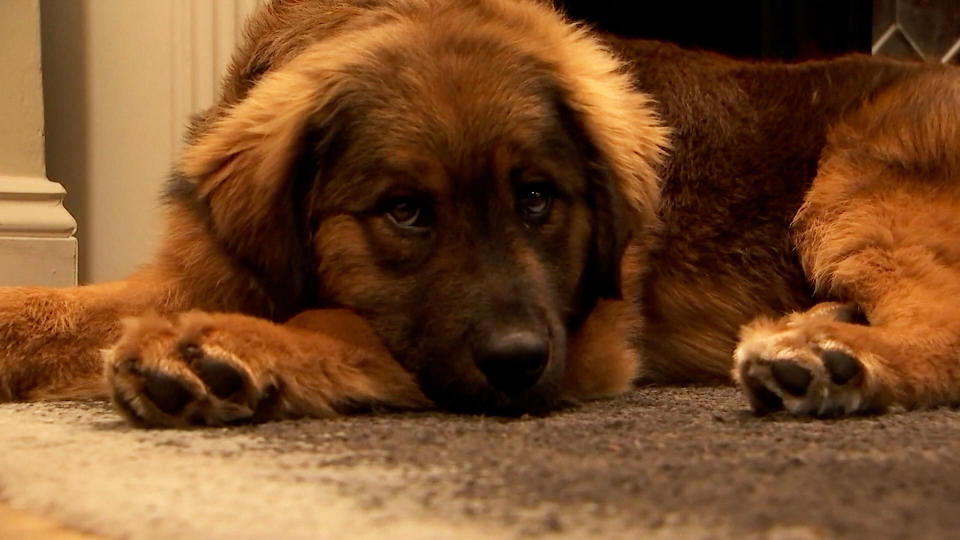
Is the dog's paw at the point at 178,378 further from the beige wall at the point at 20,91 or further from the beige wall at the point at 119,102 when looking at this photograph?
the beige wall at the point at 119,102

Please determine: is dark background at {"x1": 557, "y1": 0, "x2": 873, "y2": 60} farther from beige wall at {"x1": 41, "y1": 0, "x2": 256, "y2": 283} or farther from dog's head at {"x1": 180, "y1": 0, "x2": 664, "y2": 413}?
dog's head at {"x1": 180, "y1": 0, "x2": 664, "y2": 413}

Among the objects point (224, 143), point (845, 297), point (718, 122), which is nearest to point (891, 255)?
point (845, 297)

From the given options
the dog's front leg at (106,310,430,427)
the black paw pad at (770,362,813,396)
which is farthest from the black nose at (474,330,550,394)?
the black paw pad at (770,362,813,396)

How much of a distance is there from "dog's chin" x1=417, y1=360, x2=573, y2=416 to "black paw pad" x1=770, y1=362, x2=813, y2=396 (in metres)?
0.39

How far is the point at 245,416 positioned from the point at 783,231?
151 centimetres

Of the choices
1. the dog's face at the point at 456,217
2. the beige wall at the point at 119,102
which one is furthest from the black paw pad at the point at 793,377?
the beige wall at the point at 119,102

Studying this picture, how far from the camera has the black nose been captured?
1868 mm

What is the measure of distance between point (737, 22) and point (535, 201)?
3108 mm

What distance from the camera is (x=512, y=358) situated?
187cm

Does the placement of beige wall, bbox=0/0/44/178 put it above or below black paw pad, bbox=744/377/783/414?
above

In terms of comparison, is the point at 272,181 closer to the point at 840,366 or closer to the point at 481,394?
the point at 481,394

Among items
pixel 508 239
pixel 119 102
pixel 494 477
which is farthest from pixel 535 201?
pixel 119 102

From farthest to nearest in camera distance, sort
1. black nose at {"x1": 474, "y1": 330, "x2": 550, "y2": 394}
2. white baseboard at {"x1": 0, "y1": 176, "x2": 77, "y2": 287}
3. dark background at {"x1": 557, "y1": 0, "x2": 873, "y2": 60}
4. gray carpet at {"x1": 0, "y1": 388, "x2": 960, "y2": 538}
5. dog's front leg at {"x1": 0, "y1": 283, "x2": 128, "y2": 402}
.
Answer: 1. dark background at {"x1": 557, "y1": 0, "x2": 873, "y2": 60}
2. white baseboard at {"x1": 0, "y1": 176, "x2": 77, "y2": 287}
3. dog's front leg at {"x1": 0, "y1": 283, "x2": 128, "y2": 402}
4. black nose at {"x1": 474, "y1": 330, "x2": 550, "y2": 394}
5. gray carpet at {"x1": 0, "y1": 388, "x2": 960, "y2": 538}

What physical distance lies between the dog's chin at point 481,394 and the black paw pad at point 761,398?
13.3 inches
